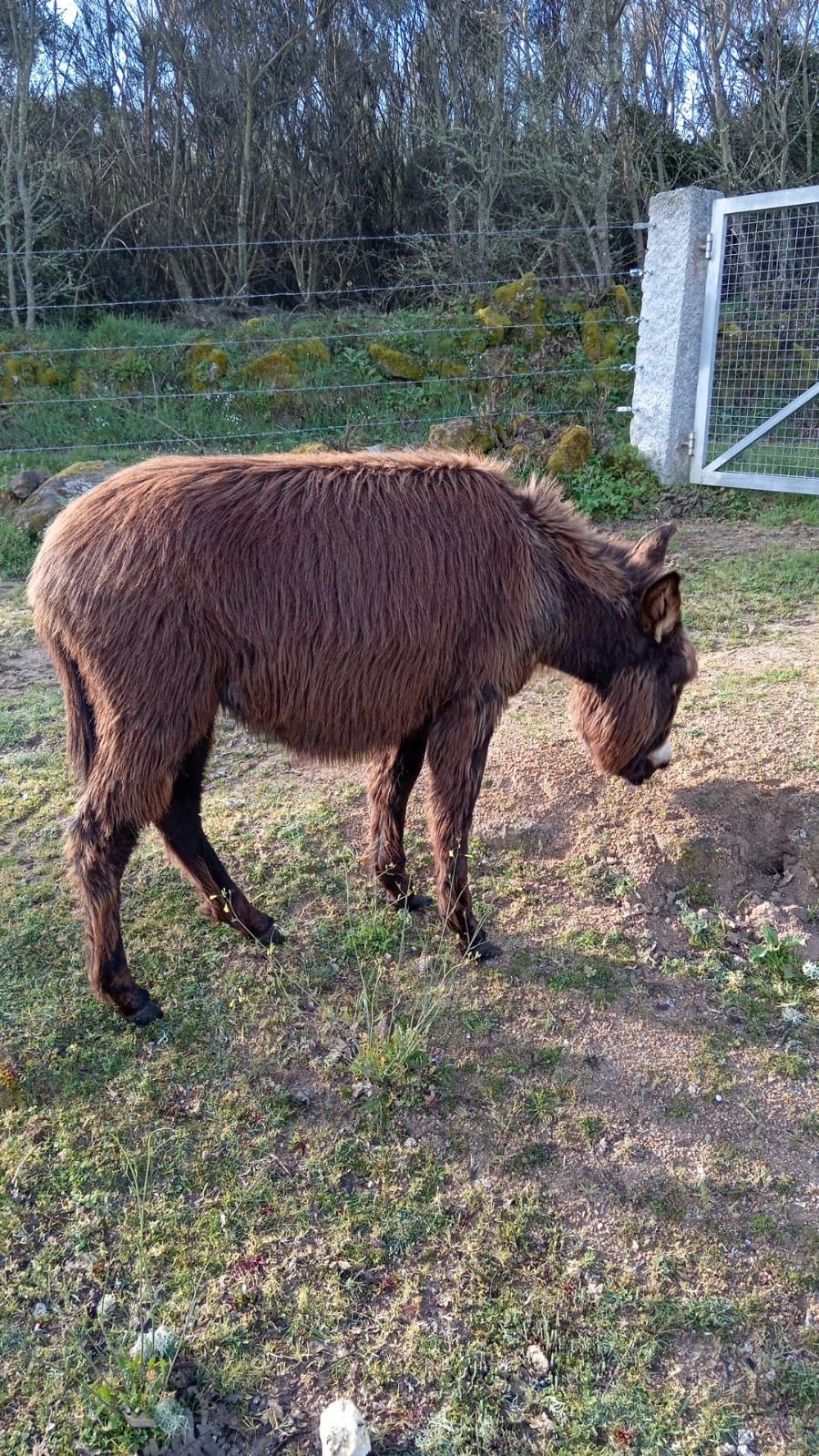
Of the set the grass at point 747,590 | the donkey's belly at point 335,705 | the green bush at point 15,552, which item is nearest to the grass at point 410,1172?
the donkey's belly at point 335,705

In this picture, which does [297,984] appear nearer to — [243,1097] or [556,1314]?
[243,1097]

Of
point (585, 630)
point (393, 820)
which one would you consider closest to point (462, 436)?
point (585, 630)

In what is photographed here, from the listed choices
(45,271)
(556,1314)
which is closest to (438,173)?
(45,271)

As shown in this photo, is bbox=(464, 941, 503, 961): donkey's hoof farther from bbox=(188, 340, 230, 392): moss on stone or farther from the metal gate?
bbox=(188, 340, 230, 392): moss on stone

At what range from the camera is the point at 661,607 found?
3080mm

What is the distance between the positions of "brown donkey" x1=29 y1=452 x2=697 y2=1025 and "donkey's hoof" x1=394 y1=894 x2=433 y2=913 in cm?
32

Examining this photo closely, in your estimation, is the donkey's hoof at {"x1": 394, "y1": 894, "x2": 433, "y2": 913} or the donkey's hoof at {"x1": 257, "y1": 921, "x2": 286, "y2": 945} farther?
the donkey's hoof at {"x1": 394, "y1": 894, "x2": 433, "y2": 913}

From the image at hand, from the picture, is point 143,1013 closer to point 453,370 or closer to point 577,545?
point 577,545

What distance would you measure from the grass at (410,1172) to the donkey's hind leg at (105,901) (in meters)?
0.09

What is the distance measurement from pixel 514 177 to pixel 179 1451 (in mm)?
13619

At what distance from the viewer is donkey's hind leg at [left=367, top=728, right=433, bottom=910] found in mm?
3375

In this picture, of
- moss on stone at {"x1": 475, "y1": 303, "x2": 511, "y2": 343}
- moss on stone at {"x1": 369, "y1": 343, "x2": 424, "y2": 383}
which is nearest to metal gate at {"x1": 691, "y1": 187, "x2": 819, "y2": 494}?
moss on stone at {"x1": 475, "y1": 303, "x2": 511, "y2": 343}

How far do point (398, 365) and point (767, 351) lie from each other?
159 inches

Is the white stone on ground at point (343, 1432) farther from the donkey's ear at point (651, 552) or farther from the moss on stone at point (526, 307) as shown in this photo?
the moss on stone at point (526, 307)
